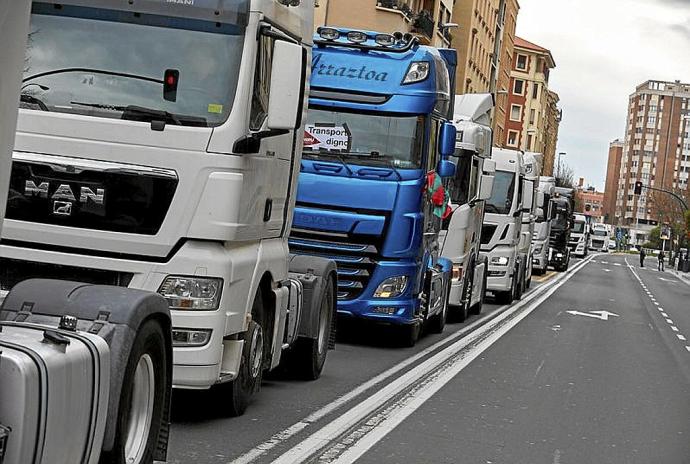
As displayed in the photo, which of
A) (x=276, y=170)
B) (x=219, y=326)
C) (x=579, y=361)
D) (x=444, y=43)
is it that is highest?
(x=444, y=43)

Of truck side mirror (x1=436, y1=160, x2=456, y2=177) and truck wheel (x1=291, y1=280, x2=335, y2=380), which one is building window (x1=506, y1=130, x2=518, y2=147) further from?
truck wheel (x1=291, y1=280, x2=335, y2=380)

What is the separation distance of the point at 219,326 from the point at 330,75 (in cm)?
690

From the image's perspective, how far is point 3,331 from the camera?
5191mm

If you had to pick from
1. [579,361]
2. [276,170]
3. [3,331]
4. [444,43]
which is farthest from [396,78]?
[444,43]

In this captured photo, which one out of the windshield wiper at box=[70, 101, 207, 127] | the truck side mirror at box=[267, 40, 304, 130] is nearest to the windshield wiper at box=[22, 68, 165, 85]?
the windshield wiper at box=[70, 101, 207, 127]

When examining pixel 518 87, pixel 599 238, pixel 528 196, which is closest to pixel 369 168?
pixel 528 196

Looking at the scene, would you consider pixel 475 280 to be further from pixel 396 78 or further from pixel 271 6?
pixel 271 6

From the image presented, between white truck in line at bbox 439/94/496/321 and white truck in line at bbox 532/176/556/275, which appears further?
white truck in line at bbox 532/176/556/275

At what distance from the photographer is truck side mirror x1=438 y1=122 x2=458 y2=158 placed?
601 inches

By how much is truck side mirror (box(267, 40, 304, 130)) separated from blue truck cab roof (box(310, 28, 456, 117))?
21.3ft

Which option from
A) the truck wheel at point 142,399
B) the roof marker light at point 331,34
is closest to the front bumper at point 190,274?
the truck wheel at point 142,399

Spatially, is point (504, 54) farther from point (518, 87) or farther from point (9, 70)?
point (9, 70)

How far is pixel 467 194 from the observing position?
64.7 feet

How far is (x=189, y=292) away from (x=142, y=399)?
5.86 feet
